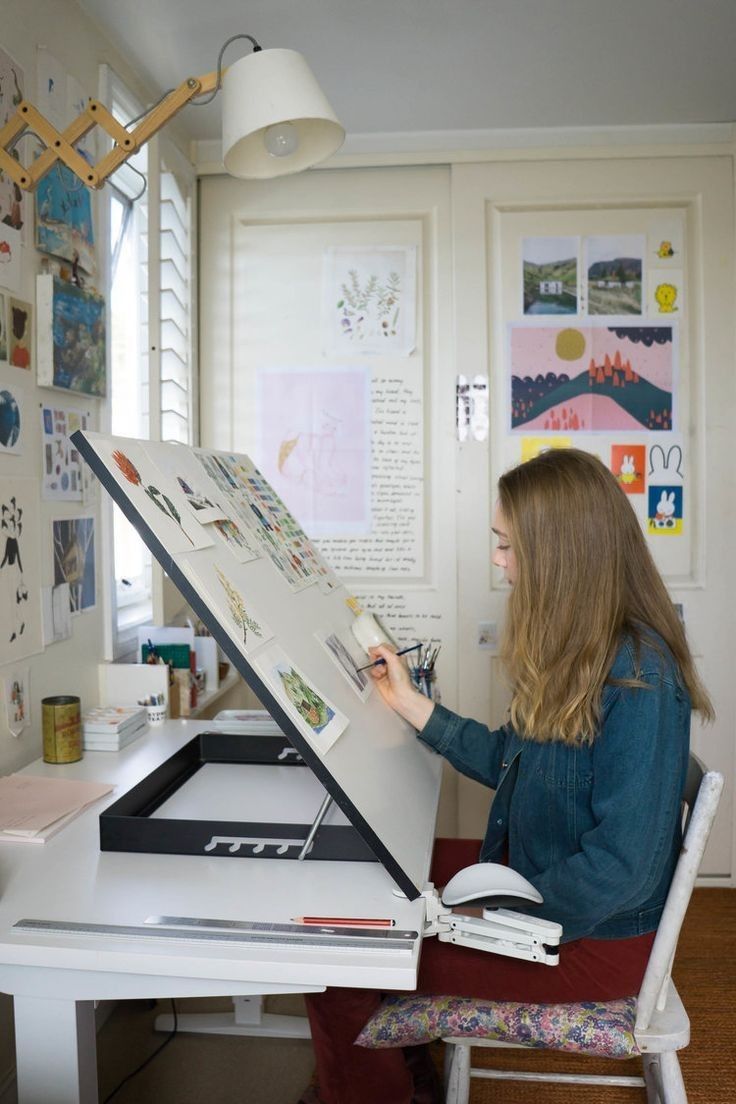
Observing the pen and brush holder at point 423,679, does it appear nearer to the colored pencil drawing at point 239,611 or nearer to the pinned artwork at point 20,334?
the colored pencil drawing at point 239,611

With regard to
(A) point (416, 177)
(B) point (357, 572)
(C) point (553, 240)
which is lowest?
(B) point (357, 572)

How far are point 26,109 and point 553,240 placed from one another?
194 centimetres

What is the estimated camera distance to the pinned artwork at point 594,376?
2998 millimetres

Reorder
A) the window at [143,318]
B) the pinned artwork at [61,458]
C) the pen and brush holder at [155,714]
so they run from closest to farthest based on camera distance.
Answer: the pinned artwork at [61,458], the pen and brush holder at [155,714], the window at [143,318]

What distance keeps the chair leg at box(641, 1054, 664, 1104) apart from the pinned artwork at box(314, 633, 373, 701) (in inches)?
29.4

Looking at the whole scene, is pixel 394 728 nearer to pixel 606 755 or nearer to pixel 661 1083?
pixel 606 755

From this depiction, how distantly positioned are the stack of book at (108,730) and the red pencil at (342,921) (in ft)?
2.93

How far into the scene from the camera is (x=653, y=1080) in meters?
1.63

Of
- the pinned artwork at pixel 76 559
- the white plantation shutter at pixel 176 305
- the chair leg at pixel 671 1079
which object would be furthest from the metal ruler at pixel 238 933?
the white plantation shutter at pixel 176 305

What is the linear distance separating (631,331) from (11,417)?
6.56 feet

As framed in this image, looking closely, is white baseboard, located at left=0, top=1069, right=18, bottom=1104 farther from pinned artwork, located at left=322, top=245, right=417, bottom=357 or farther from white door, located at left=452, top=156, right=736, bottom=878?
pinned artwork, located at left=322, top=245, right=417, bottom=357

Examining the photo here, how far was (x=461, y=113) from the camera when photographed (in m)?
2.82

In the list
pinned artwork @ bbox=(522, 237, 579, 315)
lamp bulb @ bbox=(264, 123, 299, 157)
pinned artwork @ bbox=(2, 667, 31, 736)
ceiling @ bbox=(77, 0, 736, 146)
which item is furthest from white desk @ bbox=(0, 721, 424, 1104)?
pinned artwork @ bbox=(522, 237, 579, 315)

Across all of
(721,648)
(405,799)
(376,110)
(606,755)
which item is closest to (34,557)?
(405,799)
